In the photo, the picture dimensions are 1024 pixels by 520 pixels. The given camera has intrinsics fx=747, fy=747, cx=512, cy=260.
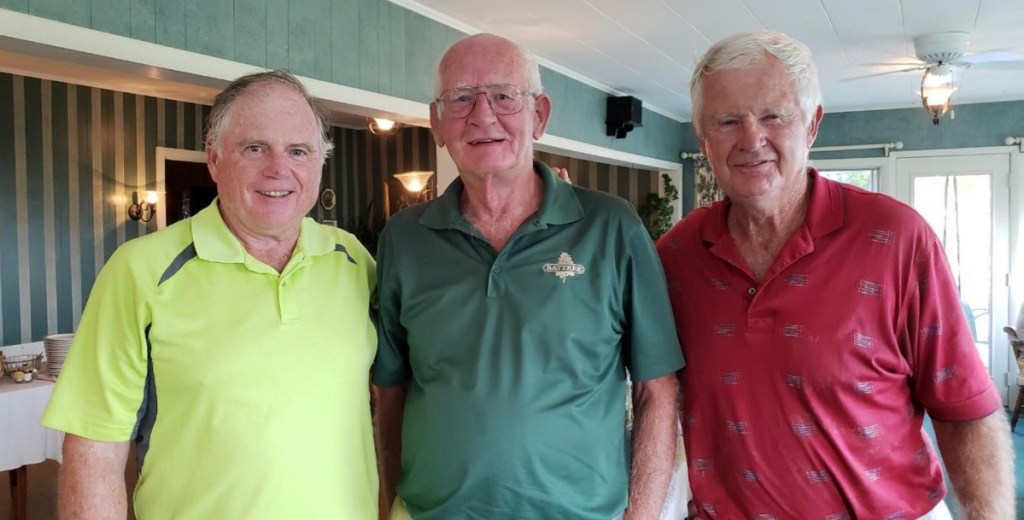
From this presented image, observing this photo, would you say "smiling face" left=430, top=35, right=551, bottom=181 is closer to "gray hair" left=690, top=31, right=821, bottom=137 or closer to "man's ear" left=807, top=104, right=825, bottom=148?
"gray hair" left=690, top=31, right=821, bottom=137

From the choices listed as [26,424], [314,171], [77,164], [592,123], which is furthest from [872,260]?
[77,164]

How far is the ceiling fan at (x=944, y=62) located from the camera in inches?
196

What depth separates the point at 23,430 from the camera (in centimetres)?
367

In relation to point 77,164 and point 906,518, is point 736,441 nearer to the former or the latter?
point 906,518

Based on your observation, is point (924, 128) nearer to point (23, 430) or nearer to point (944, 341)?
point (944, 341)

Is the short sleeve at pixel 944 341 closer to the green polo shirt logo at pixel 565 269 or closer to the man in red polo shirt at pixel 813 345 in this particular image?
the man in red polo shirt at pixel 813 345

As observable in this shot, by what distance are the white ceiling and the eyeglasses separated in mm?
2792

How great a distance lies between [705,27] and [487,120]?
3.62 metres

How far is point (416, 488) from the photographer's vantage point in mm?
1521

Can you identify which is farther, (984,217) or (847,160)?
(847,160)

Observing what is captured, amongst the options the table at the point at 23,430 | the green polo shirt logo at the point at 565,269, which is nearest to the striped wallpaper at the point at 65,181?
the table at the point at 23,430

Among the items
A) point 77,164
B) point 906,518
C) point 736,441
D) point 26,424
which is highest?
point 77,164

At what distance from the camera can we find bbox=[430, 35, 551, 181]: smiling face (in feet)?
5.08

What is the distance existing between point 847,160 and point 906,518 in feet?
24.4
